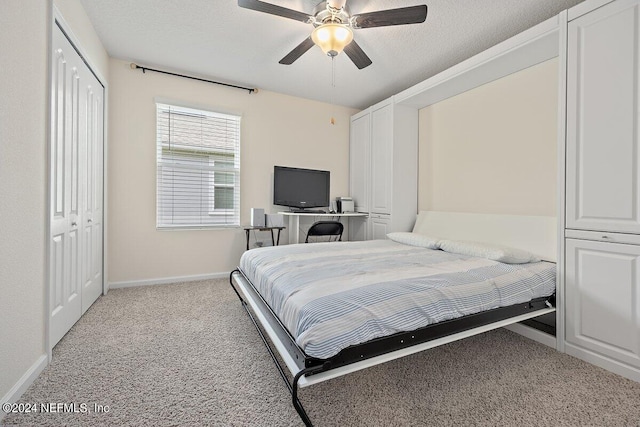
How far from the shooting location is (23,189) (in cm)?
153

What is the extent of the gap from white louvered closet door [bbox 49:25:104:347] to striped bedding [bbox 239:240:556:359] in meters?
1.31

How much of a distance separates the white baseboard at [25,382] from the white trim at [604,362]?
327 cm

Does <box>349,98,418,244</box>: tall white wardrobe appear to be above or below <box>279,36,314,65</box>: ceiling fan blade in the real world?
below

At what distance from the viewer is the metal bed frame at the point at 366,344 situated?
1178mm

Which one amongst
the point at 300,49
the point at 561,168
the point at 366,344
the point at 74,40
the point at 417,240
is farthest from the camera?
the point at 417,240

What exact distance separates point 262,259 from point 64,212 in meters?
1.47

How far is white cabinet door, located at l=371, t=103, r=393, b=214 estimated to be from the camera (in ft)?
12.6

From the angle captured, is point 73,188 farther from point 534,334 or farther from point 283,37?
point 534,334

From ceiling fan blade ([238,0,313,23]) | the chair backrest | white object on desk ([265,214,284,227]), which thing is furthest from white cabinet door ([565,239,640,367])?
white object on desk ([265,214,284,227])

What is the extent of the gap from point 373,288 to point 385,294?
0.23 ft

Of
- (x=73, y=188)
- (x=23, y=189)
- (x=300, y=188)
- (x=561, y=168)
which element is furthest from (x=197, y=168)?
(x=561, y=168)

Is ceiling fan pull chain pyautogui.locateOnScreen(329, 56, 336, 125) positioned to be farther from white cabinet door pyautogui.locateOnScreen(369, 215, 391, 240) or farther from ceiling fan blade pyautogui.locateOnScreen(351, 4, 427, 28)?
white cabinet door pyautogui.locateOnScreen(369, 215, 391, 240)

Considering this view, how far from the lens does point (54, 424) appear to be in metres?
1.30

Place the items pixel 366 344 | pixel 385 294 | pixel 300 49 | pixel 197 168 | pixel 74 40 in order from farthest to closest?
pixel 197 168 < pixel 300 49 < pixel 74 40 < pixel 385 294 < pixel 366 344
